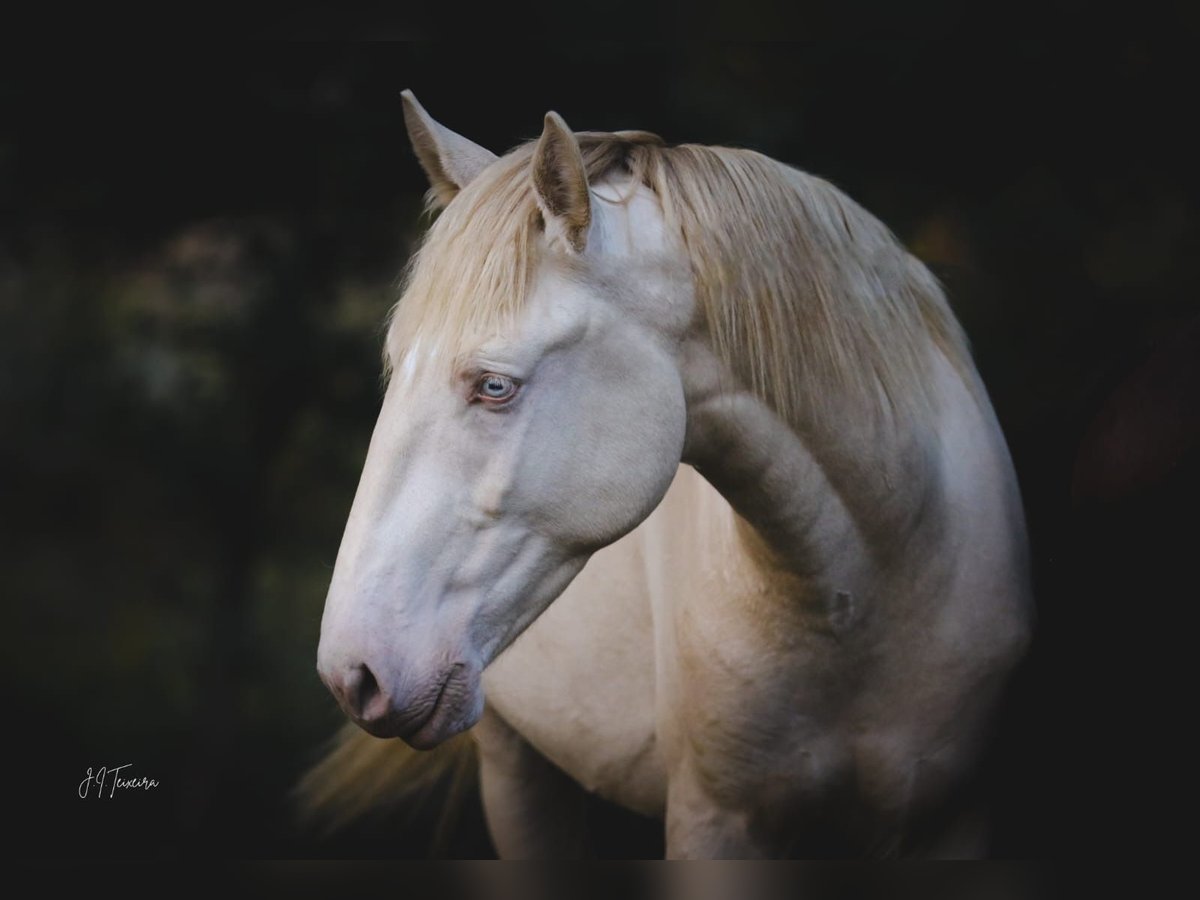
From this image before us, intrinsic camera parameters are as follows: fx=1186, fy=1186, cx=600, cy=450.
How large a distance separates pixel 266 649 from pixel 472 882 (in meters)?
2.04

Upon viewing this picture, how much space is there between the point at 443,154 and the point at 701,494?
0.65m

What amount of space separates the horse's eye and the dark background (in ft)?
3.98

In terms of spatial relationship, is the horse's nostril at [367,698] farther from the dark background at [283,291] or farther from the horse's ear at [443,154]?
the dark background at [283,291]

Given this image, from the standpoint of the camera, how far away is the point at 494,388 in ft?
4.09

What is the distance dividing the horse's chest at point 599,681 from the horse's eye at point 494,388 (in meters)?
0.84

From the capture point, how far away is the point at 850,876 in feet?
4.96

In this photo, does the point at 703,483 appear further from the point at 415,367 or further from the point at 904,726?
the point at 415,367

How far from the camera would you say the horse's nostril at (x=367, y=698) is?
3.86 ft

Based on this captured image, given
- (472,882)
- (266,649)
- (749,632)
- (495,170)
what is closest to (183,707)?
(266,649)

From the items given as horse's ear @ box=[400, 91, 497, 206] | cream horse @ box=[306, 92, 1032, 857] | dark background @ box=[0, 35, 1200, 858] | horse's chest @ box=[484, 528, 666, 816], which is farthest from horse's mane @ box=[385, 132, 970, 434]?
dark background @ box=[0, 35, 1200, 858]

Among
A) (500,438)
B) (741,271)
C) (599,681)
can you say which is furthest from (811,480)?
(599,681)

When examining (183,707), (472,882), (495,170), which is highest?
(495,170)
